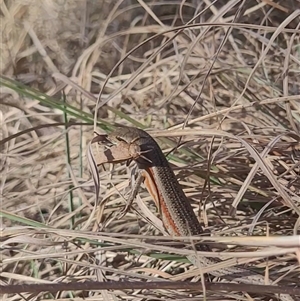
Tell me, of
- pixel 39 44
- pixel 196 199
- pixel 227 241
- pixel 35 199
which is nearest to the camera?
pixel 227 241

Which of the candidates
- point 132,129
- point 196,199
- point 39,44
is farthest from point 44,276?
point 39,44

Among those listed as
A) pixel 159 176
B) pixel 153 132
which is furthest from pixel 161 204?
pixel 153 132

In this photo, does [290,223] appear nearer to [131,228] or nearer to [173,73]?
[131,228]

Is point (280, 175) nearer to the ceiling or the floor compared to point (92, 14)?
nearer to the floor

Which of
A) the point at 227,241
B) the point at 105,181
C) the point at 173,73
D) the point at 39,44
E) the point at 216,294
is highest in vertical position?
the point at 39,44
